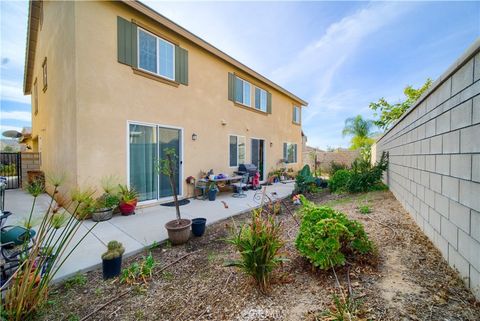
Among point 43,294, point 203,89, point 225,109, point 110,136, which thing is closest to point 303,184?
point 225,109

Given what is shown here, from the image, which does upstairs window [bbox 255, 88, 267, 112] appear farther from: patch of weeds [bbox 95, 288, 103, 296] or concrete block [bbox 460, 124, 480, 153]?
patch of weeds [bbox 95, 288, 103, 296]

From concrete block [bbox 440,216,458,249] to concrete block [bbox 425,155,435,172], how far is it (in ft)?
2.28

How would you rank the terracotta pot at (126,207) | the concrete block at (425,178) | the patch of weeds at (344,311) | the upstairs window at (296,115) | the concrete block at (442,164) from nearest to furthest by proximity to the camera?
1. the patch of weeds at (344,311)
2. the concrete block at (442,164)
3. the concrete block at (425,178)
4. the terracotta pot at (126,207)
5. the upstairs window at (296,115)

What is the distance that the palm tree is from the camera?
56.7 ft

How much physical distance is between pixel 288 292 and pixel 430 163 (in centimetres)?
257

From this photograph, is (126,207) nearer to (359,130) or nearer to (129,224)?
(129,224)

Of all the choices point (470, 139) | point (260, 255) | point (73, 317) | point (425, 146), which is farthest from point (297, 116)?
point (73, 317)

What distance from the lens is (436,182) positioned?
2.56 metres

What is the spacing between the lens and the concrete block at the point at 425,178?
9.42 ft

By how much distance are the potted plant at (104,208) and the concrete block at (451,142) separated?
5.53m

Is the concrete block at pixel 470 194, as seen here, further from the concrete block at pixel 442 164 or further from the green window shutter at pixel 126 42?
the green window shutter at pixel 126 42

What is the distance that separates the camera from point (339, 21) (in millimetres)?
7090

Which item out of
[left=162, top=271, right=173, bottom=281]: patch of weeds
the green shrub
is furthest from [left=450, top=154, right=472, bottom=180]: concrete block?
the green shrub

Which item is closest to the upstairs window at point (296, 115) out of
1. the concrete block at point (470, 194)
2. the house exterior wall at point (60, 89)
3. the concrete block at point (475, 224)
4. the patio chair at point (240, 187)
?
the patio chair at point (240, 187)
